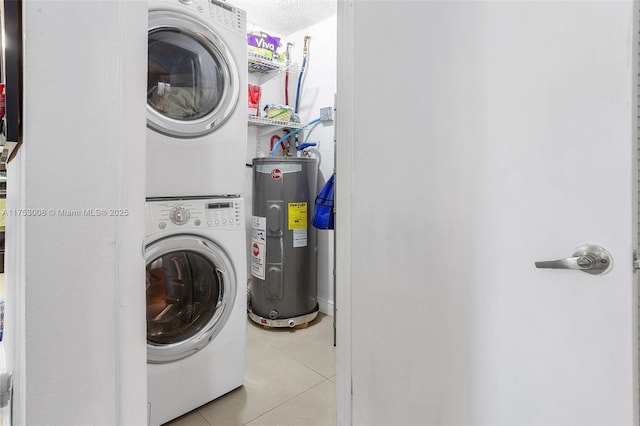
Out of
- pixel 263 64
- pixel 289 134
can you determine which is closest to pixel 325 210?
pixel 289 134

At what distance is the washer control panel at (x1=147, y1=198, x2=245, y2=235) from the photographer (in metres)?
1.39

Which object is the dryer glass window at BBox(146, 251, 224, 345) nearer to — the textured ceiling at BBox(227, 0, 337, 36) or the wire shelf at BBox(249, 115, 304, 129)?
the wire shelf at BBox(249, 115, 304, 129)

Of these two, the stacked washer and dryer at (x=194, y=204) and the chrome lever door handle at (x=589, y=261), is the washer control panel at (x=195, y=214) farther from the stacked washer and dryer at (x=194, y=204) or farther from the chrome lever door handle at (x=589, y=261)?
the chrome lever door handle at (x=589, y=261)

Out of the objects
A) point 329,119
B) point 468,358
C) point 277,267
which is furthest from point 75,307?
point 329,119

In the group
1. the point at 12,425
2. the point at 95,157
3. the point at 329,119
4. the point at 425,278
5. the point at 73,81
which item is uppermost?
the point at 329,119

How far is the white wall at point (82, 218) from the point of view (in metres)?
0.54

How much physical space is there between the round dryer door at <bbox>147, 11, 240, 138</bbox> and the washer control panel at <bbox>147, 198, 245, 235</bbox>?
11.9 inches

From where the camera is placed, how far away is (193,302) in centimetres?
164

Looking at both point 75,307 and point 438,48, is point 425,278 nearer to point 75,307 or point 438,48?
point 438,48

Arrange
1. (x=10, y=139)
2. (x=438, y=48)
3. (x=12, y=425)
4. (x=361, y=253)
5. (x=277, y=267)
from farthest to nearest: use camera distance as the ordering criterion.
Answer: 1. (x=277, y=267)
2. (x=361, y=253)
3. (x=438, y=48)
4. (x=12, y=425)
5. (x=10, y=139)

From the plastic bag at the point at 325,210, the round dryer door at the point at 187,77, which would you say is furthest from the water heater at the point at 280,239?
the round dryer door at the point at 187,77

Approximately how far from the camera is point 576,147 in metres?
0.68

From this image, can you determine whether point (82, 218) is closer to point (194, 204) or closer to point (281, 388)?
point (194, 204)

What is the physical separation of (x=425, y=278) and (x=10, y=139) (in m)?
0.95
